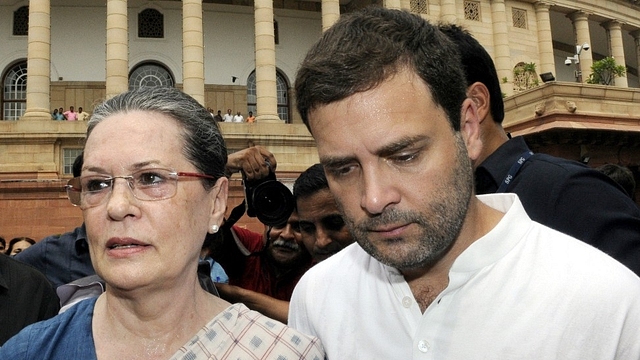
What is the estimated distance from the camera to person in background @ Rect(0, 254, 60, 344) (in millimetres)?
3102

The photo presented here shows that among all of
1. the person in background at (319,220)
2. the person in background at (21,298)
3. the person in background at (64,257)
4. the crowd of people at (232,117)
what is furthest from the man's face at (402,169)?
the crowd of people at (232,117)

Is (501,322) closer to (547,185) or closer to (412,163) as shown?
(412,163)

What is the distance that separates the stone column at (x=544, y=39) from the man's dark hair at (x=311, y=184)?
103 feet

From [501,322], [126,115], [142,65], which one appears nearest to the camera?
[501,322]

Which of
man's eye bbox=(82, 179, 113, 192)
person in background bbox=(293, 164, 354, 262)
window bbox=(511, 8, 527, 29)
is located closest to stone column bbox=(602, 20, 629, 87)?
window bbox=(511, 8, 527, 29)

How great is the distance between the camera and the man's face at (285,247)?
407cm

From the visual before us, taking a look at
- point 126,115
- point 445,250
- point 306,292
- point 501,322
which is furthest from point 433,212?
point 126,115

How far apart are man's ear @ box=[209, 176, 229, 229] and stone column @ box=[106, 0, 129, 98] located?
23320 millimetres

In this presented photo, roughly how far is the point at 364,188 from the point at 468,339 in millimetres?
533

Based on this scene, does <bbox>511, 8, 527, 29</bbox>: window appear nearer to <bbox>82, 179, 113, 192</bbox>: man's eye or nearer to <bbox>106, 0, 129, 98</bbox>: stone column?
<bbox>106, 0, 129, 98</bbox>: stone column

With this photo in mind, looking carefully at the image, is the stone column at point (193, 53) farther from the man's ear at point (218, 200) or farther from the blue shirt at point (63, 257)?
the man's ear at point (218, 200)

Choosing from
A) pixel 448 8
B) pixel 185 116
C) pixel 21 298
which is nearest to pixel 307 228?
pixel 21 298

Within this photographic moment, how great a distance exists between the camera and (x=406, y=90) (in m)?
1.80

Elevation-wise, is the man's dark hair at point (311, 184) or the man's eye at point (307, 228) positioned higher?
the man's dark hair at point (311, 184)
